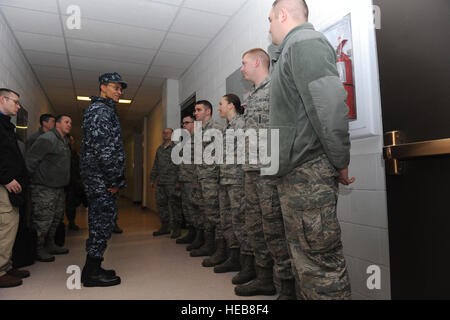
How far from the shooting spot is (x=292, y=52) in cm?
113

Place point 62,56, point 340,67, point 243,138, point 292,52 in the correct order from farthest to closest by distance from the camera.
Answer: point 62,56 < point 243,138 < point 340,67 < point 292,52

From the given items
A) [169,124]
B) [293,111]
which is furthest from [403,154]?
[169,124]

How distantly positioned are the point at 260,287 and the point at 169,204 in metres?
2.39

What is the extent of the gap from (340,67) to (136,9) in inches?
95.7

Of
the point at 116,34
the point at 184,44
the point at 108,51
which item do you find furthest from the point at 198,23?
the point at 108,51

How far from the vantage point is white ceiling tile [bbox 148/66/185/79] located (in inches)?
186

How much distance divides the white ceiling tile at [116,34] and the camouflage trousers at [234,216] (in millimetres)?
2364

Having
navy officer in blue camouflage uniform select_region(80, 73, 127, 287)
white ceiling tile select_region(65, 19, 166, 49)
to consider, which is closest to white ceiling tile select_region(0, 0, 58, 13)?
white ceiling tile select_region(65, 19, 166, 49)

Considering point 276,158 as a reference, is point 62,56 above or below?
above

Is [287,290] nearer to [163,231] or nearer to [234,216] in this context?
[234,216]

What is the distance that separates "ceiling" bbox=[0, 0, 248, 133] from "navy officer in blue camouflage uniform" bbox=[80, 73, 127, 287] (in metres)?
1.65

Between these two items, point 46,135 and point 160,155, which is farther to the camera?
point 160,155
